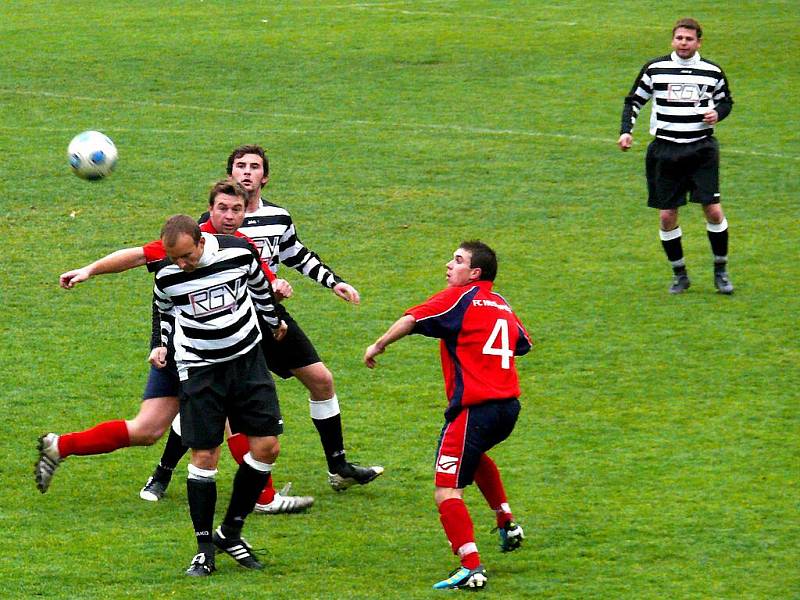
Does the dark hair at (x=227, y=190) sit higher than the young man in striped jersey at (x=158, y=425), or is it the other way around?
the dark hair at (x=227, y=190)

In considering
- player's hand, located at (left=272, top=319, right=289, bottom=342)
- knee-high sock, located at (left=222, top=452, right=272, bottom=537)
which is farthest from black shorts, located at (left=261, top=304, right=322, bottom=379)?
knee-high sock, located at (left=222, top=452, right=272, bottom=537)

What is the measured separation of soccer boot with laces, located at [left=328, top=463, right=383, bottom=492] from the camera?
806 centimetres

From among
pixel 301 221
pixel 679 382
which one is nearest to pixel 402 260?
pixel 301 221

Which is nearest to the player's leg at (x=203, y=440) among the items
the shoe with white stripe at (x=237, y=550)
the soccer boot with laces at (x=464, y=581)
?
the shoe with white stripe at (x=237, y=550)

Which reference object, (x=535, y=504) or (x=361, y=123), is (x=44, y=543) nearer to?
(x=535, y=504)

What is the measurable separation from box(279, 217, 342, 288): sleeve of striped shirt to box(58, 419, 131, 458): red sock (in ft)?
4.67

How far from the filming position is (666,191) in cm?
1192

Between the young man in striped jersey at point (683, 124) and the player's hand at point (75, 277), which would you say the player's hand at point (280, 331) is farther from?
the young man in striped jersey at point (683, 124)

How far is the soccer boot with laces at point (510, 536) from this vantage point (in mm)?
6957

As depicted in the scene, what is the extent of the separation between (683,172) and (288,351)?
204 inches

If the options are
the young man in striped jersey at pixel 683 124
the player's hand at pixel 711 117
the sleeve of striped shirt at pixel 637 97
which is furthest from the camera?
the sleeve of striped shirt at pixel 637 97

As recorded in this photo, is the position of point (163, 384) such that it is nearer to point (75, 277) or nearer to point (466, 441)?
point (75, 277)

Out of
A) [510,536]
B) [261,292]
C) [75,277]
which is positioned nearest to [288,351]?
[261,292]

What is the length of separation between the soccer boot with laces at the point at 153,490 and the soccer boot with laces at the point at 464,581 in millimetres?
2085
